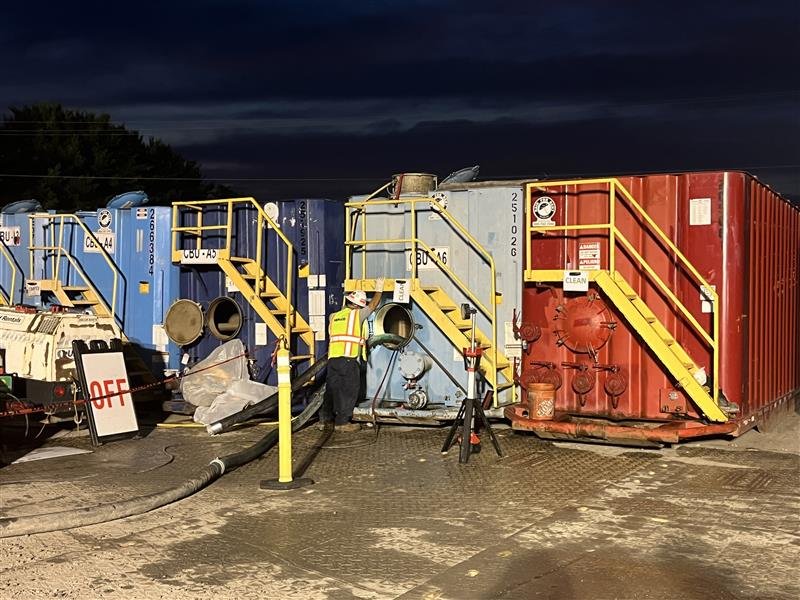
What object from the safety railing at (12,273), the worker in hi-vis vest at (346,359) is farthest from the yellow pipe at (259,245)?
the safety railing at (12,273)

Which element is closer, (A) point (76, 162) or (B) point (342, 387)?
(B) point (342, 387)

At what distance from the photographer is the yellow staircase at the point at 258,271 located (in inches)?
517

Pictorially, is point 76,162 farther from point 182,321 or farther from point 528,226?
point 528,226

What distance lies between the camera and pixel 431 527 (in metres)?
7.34

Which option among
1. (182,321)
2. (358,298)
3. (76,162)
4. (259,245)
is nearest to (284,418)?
(358,298)

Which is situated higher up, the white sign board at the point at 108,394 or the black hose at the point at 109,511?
the white sign board at the point at 108,394

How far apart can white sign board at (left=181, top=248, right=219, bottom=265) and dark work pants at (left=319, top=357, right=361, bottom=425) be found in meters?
2.63

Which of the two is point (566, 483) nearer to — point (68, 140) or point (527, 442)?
point (527, 442)

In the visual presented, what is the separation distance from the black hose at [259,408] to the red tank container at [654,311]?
2836 mm

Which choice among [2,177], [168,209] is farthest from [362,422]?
[2,177]

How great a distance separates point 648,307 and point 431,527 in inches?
189

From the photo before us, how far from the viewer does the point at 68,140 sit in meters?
42.5

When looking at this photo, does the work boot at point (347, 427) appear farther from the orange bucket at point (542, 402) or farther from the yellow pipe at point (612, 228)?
the yellow pipe at point (612, 228)

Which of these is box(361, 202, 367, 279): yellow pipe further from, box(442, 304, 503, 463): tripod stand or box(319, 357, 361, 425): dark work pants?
box(442, 304, 503, 463): tripod stand
